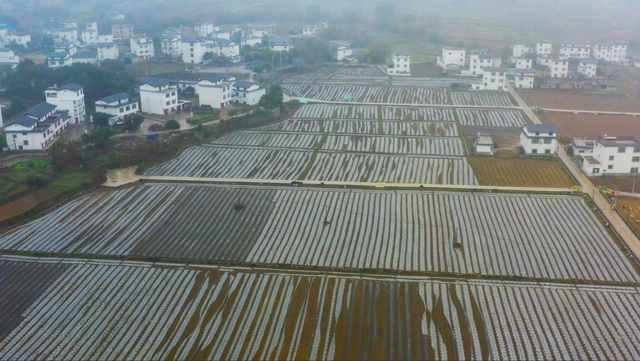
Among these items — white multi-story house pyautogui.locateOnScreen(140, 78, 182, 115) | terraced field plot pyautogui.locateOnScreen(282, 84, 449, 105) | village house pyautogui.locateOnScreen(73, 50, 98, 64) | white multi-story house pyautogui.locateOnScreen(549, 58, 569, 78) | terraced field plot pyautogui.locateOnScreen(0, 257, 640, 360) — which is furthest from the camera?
village house pyautogui.locateOnScreen(73, 50, 98, 64)

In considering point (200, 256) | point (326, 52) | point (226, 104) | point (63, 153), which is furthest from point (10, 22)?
point (200, 256)

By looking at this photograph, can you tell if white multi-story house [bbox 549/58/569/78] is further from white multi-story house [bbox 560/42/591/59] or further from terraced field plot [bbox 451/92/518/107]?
terraced field plot [bbox 451/92/518/107]

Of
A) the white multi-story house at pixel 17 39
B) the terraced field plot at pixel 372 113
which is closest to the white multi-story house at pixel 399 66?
the terraced field plot at pixel 372 113

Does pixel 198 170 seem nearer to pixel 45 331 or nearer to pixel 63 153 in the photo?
pixel 63 153

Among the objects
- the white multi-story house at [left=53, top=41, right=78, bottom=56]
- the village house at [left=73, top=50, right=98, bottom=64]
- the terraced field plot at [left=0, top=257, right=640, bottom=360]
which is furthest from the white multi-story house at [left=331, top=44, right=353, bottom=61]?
the terraced field plot at [left=0, top=257, right=640, bottom=360]

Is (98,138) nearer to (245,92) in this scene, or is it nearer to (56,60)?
(245,92)
